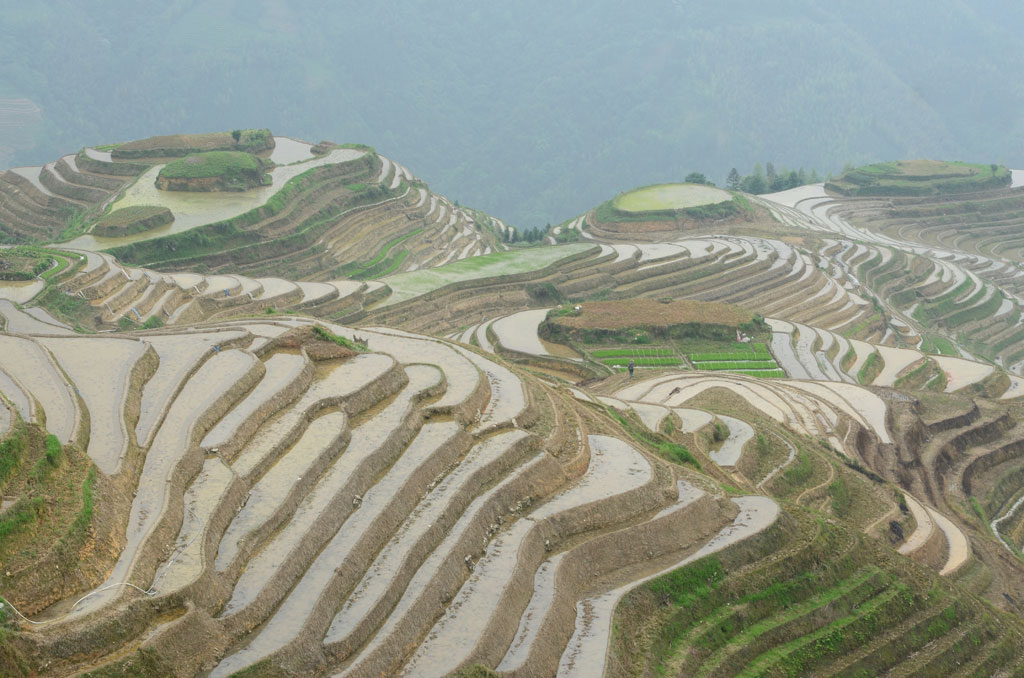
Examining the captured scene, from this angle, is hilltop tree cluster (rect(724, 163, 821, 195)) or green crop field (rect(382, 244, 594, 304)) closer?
green crop field (rect(382, 244, 594, 304))

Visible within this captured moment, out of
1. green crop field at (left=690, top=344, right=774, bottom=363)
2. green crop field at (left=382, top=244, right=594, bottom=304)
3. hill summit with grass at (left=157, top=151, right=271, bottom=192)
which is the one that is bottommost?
green crop field at (left=690, top=344, right=774, bottom=363)

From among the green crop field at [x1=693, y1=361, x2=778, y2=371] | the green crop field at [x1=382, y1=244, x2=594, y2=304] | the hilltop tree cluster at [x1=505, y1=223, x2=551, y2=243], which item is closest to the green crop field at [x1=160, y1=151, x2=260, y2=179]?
the green crop field at [x1=382, y1=244, x2=594, y2=304]

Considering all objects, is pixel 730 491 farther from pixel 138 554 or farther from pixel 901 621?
pixel 138 554

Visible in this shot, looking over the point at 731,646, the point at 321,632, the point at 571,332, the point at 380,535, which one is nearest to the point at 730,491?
the point at 731,646

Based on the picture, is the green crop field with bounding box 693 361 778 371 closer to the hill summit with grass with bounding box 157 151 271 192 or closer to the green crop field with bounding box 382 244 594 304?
the green crop field with bounding box 382 244 594 304

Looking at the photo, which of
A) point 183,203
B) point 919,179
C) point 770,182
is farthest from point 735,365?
point 770,182

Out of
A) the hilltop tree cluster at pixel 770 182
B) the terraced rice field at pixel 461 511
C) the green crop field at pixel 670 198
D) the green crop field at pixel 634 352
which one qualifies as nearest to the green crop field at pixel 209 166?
the terraced rice field at pixel 461 511

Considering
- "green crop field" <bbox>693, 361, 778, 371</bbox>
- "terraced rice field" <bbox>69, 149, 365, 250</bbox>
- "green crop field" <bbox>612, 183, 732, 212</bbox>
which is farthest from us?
"green crop field" <bbox>612, 183, 732, 212</bbox>

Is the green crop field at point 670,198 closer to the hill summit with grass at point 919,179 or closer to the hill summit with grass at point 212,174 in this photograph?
the hill summit with grass at point 919,179

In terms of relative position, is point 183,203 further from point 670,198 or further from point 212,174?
point 670,198
